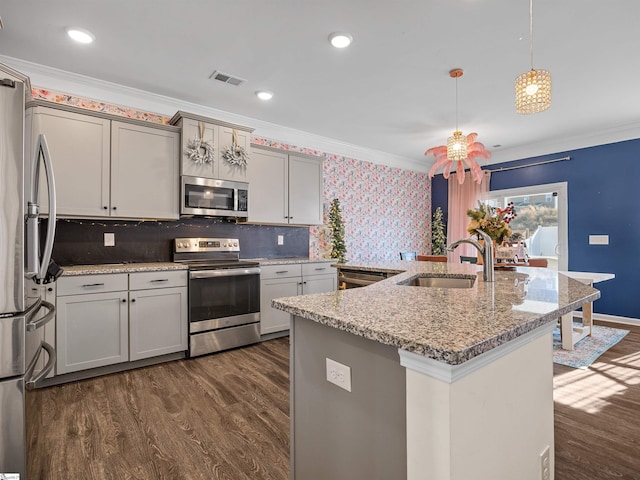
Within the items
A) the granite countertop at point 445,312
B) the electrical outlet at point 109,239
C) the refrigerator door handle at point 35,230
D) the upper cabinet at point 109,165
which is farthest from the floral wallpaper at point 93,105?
the granite countertop at point 445,312

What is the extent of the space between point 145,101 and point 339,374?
3548 mm

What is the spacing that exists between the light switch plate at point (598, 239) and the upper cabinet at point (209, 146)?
4797 millimetres

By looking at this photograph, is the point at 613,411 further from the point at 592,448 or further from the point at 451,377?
the point at 451,377

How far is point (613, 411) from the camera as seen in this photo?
2.17 metres

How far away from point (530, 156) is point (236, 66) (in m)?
4.74

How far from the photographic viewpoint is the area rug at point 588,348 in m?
3.01

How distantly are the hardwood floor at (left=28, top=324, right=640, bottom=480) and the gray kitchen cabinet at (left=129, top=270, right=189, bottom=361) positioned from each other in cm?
19

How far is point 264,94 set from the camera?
3.45m

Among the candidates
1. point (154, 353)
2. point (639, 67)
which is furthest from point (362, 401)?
point (639, 67)

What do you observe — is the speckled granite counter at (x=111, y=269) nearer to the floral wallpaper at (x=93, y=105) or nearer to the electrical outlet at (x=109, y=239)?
the electrical outlet at (x=109, y=239)

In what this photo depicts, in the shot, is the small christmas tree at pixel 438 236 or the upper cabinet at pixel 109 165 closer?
the upper cabinet at pixel 109 165

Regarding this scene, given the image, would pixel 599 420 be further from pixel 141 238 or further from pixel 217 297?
pixel 141 238

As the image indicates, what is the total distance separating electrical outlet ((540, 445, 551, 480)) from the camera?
1.20m

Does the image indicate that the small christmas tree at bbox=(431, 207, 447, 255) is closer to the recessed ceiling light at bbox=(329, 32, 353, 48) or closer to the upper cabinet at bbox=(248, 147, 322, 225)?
the upper cabinet at bbox=(248, 147, 322, 225)
